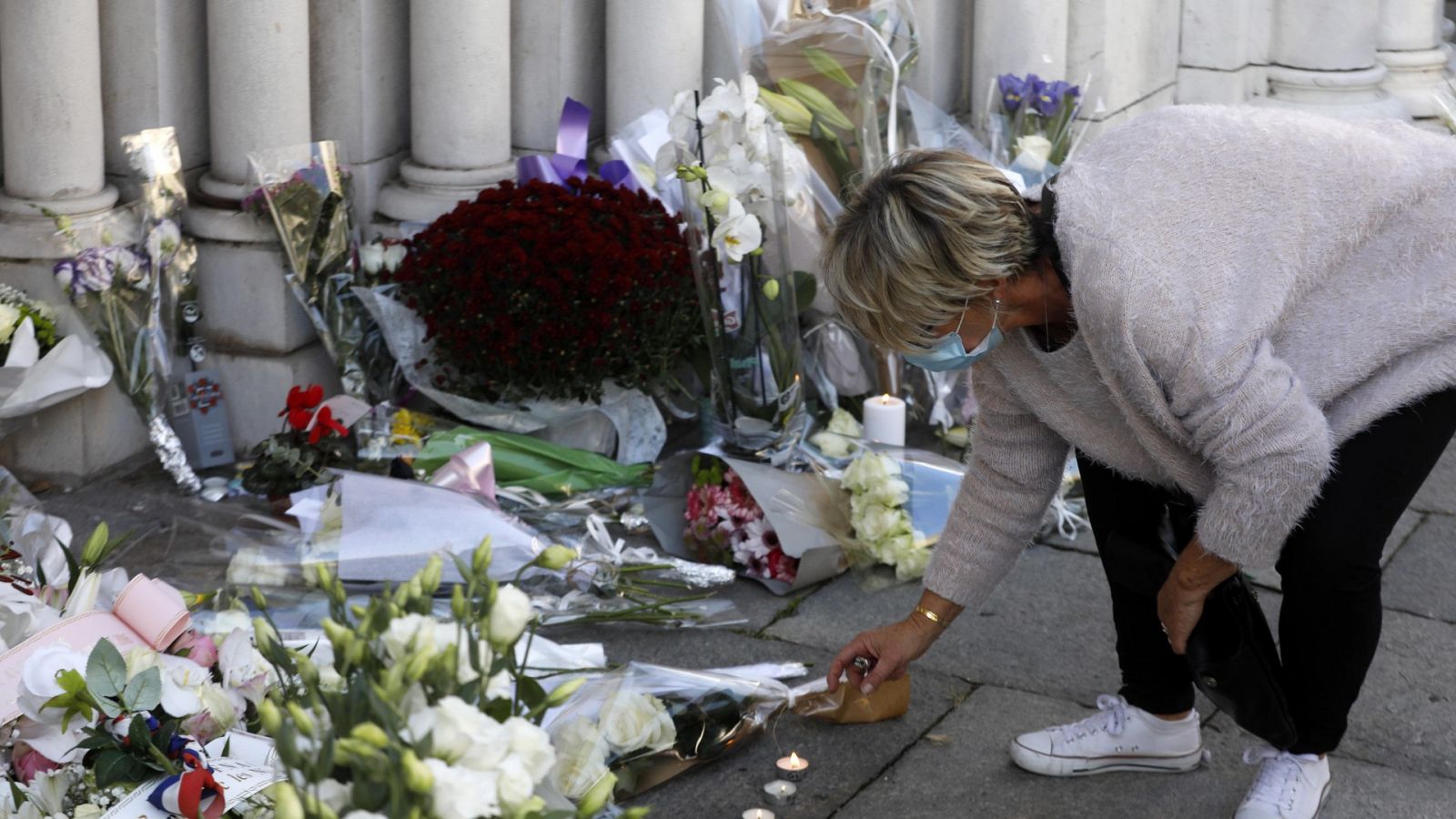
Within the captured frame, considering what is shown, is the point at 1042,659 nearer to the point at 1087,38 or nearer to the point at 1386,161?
the point at 1386,161

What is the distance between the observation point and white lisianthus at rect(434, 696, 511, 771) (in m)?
1.14

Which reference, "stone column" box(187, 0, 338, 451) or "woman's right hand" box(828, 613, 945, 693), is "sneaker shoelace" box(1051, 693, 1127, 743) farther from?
"stone column" box(187, 0, 338, 451)

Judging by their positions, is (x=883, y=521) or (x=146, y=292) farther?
(x=146, y=292)

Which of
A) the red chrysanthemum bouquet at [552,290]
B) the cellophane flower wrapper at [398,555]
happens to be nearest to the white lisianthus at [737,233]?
the red chrysanthemum bouquet at [552,290]

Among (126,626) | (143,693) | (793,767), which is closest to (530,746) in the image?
(143,693)

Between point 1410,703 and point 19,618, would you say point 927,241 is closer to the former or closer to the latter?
point 19,618

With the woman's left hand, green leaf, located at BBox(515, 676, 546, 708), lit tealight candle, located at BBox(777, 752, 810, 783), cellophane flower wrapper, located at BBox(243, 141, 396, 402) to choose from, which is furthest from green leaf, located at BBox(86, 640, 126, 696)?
cellophane flower wrapper, located at BBox(243, 141, 396, 402)

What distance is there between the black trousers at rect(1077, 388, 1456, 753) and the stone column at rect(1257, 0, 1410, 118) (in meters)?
3.70

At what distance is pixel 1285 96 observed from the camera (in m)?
5.75

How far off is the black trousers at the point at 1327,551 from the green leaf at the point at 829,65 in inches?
80.9

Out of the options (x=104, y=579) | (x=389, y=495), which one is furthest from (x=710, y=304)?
(x=104, y=579)

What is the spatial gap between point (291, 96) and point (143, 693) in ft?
8.11

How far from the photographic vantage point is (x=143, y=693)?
5.91ft

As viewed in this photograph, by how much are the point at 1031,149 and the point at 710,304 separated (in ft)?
4.04
